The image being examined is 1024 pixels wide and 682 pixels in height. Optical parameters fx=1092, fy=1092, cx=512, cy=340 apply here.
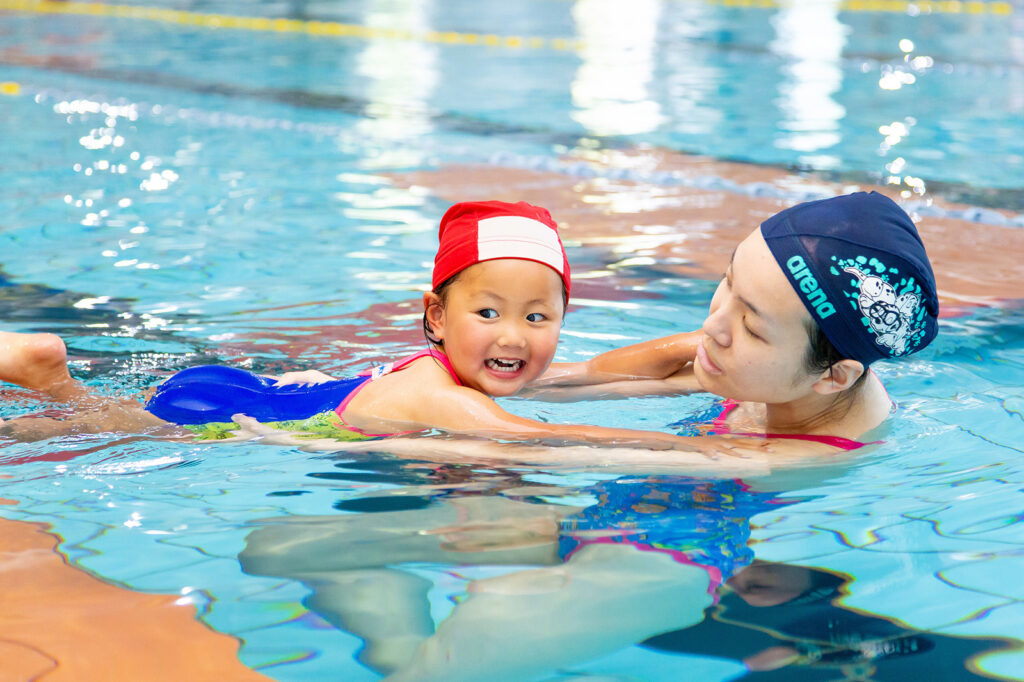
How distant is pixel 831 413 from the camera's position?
291cm

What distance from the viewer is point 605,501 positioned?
2.63 meters

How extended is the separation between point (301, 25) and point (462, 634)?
15982mm

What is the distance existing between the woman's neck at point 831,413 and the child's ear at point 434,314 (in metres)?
0.94

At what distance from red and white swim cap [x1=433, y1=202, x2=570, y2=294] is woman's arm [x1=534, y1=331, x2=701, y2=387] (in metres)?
0.51

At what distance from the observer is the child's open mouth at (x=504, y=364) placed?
2.93 m

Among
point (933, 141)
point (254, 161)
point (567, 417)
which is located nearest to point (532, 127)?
point (254, 161)

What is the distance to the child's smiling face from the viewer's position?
288 cm

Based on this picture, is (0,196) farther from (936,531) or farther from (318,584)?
(936,531)

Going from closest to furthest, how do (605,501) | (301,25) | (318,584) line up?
1. (318,584)
2. (605,501)
3. (301,25)

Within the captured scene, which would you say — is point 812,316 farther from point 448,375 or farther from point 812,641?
point 448,375

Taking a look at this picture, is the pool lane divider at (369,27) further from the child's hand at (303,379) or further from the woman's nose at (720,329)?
the woman's nose at (720,329)

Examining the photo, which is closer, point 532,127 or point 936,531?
point 936,531

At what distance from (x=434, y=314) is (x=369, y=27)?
14570mm

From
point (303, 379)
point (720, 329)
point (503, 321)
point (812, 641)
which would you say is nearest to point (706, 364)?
point (720, 329)
